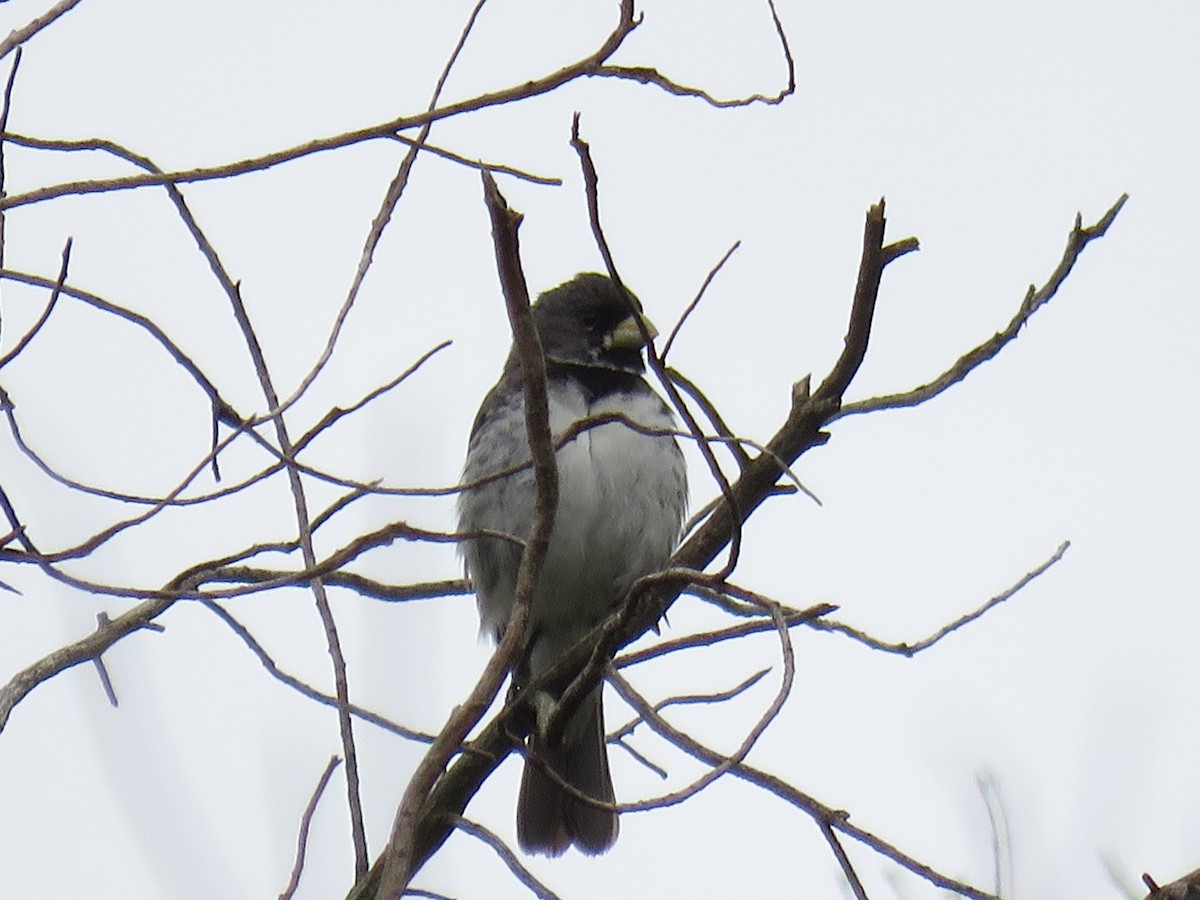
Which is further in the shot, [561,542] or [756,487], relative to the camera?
[561,542]

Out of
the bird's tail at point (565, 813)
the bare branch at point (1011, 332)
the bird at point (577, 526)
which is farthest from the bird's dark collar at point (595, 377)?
the bare branch at point (1011, 332)

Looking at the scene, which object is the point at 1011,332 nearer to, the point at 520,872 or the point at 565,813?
the point at 520,872

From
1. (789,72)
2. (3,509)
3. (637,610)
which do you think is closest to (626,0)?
(789,72)

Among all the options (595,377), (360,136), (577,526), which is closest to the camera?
(360,136)

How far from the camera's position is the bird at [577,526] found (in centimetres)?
455

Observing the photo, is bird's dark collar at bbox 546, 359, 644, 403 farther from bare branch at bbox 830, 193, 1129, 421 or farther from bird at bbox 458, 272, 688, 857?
bare branch at bbox 830, 193, 1129, 421

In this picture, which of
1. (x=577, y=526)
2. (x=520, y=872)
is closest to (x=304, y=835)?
(x=520, y=872)

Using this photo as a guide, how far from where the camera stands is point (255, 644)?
280 centimetres

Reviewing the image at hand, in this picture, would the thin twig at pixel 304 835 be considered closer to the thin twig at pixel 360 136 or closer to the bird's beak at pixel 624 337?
the thin twig at pixel 360 136

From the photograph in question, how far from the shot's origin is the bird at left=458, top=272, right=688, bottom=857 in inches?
179

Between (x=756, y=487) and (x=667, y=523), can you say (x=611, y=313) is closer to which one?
(x=667, y=523)

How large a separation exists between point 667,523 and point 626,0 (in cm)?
259

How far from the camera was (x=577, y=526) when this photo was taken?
455 cm

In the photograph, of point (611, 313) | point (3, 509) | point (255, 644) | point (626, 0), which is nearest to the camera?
point (626, 0)
